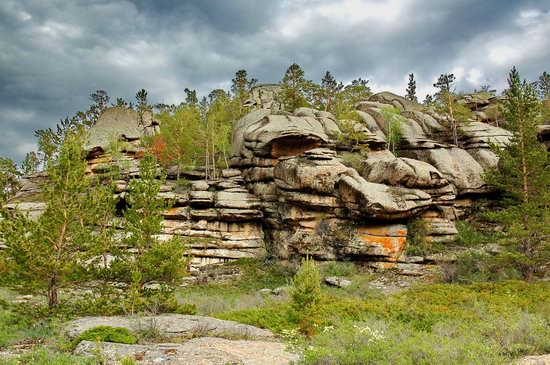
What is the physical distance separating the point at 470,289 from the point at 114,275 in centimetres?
1998

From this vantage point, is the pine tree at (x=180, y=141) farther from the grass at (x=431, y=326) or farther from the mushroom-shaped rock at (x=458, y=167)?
the grass at (x=431, y=326)

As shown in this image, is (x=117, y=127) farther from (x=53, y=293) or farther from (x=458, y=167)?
(x=458, y=167)

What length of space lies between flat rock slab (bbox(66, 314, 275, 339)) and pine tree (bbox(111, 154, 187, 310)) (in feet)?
9.17

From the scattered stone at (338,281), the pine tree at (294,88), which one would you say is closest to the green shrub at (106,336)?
the scattered stone at (338,281)

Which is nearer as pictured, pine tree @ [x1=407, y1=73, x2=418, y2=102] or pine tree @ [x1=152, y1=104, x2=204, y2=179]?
pine tree @ [x1=152, y1=104, x2=204, y2=179]

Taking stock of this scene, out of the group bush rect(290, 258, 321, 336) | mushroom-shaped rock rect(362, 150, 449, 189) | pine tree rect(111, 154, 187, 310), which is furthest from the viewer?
mushroom-shaped rock rect(362, 150, 449, 189)

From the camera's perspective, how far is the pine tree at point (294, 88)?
5444 cm

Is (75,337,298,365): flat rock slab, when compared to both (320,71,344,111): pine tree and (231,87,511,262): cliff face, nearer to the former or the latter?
(231,87,511,262): cliff face

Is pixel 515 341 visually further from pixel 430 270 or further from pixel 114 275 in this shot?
pixel 430 270

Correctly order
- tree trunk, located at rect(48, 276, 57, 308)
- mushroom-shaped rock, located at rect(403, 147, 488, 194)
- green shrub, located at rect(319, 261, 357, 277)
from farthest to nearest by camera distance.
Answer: mushroom-shaped rock, located at rect(403, 147, 488, 194)
green shrub, located at rect(319, 261, 357, 277)
tree trunk, located at rect(48, 276, 57, 308)

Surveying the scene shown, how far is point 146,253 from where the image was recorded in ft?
58.7

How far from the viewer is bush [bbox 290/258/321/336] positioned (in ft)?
50.4

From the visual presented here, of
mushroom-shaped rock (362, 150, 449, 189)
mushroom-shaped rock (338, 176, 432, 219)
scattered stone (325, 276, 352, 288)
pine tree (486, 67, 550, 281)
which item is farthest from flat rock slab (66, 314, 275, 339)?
mushroom-shaped rock (362, 150, 449, 189)

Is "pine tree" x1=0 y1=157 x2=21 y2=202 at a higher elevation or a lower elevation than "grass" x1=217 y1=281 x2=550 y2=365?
higher
